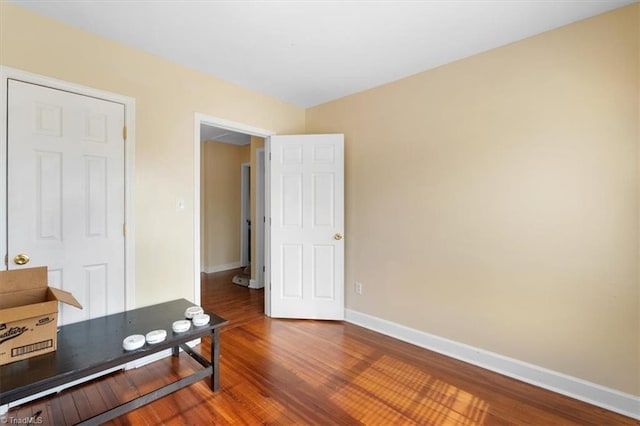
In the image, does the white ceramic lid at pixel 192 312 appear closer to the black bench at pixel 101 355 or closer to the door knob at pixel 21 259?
the black bench at pixel 101 355

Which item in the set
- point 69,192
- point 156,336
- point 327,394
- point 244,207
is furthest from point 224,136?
point 327,394

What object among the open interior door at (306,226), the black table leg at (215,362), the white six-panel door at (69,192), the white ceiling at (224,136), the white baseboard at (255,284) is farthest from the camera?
the white ceiling at (224,136)

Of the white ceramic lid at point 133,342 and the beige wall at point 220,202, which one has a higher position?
the beige wall at point 220,202

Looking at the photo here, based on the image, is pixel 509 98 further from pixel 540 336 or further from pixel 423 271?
pixel 540 336

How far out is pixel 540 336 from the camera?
204 cm

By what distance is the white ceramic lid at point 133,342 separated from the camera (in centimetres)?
161

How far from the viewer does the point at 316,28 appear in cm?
201

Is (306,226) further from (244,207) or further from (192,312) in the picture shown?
(244,207)

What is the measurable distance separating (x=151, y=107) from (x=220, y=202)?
136 inches

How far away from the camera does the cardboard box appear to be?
138cm

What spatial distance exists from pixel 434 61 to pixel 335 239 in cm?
194

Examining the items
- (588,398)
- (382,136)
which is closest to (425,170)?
(382,136)

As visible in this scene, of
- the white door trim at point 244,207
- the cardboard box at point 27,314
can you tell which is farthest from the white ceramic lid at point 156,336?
the white door trim at point 244,207

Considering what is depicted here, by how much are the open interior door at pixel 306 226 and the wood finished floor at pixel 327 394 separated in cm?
63
